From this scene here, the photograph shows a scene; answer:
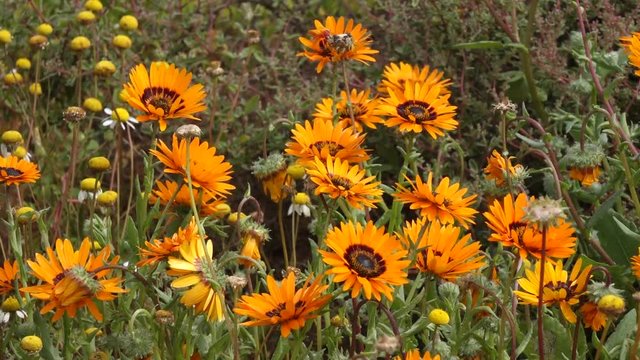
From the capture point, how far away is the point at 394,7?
12.1ft

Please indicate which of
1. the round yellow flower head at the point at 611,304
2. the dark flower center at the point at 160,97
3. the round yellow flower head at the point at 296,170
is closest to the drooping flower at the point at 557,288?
the round yellow flower head at the point at 611,304

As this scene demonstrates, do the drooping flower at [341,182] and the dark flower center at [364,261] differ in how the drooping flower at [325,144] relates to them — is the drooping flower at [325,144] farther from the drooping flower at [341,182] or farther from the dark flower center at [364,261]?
the dark flower center at [364,261]

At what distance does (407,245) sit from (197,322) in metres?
0.46

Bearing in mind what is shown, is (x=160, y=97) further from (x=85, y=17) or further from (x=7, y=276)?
(x=85, y=17)

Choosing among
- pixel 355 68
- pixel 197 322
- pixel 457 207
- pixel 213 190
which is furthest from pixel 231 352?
pixel 355 68

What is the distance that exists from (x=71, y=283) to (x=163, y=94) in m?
0.53

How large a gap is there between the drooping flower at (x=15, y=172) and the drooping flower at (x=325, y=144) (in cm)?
60

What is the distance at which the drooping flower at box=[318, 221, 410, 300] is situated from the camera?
1.69 meters

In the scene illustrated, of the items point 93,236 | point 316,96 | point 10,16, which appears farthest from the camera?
point 10,16

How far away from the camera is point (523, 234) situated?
1902 millimetres

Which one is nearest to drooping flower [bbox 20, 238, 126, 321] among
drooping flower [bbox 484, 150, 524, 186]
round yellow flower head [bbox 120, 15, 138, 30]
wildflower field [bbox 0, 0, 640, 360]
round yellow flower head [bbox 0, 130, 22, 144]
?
wildflower field [bbox 0, 0, 640, 360]

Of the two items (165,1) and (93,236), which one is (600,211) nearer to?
(93,236)

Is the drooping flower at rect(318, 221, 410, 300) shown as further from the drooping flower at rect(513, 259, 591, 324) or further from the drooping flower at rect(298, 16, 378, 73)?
the drooping flower at rect(298, 16, 378, 73)

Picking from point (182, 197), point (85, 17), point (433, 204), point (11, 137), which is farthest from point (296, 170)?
point (85, 17)
